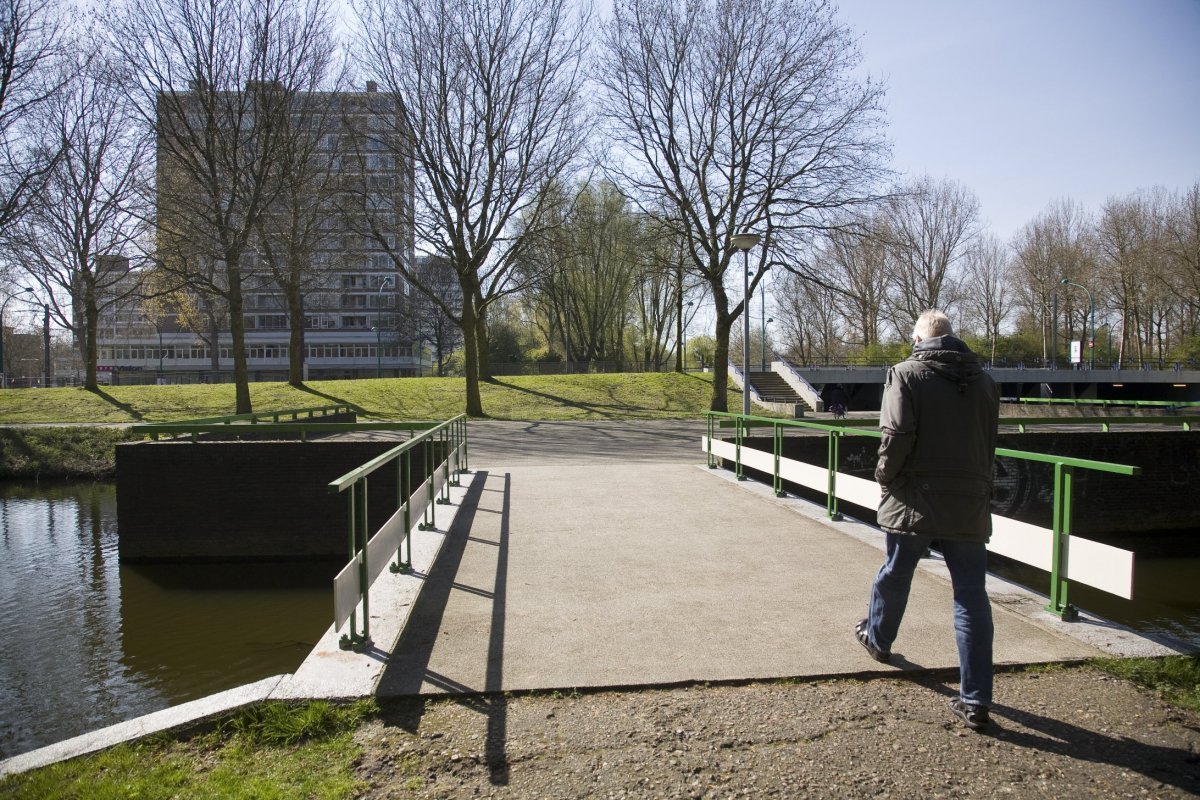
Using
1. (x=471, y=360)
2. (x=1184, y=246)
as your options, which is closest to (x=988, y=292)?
(x=1184, y=246)

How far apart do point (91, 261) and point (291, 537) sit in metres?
26.3

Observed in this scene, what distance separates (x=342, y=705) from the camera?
369 cm

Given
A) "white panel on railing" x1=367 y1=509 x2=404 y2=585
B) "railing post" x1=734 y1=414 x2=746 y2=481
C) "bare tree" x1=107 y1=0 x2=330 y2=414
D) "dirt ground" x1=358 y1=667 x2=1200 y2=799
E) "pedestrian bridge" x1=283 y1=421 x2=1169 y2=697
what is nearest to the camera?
"dirt ground" x1=358 y1=667 x2=1200 y2=799

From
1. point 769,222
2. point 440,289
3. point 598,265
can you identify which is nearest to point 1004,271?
point 598,265

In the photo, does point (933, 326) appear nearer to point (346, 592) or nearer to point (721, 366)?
point (346, 592)

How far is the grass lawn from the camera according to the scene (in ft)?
99.3

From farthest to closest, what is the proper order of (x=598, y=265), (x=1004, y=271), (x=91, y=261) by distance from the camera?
1. (x=1004, y=271)
2. (x=598, y=265)
3. (x=91, y=261)

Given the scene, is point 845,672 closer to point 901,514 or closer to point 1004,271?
point 901,514

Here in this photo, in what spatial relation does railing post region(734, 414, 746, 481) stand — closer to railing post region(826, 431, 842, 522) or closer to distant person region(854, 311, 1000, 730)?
railing post region(826, 431, 842, 522)

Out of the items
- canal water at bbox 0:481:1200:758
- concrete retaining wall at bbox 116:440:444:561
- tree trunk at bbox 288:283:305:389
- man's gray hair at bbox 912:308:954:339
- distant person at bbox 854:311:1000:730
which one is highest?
tree trunk at bbox 288:283:305:389

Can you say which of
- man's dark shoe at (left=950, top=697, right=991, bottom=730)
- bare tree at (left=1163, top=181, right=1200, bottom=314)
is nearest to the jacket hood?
man's dark shoe at (left=950, top=697, right=991, bottom=730)

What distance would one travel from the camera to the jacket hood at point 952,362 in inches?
142

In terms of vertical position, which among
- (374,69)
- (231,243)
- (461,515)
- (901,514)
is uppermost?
(374,69)

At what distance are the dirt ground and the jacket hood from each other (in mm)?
1514
